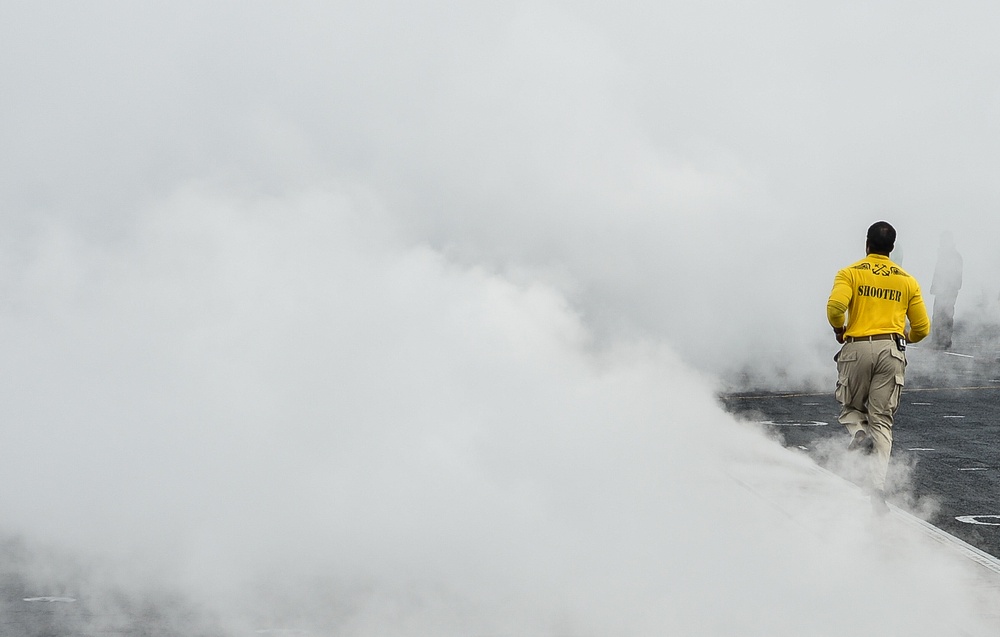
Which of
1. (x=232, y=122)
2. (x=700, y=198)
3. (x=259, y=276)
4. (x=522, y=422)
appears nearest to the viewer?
(x=522, y=422)

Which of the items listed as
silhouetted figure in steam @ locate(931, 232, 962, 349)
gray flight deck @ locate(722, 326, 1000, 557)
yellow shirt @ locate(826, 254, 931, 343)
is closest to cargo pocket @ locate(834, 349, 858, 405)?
yellow shirt @ locate(826, 254, 931, 343)

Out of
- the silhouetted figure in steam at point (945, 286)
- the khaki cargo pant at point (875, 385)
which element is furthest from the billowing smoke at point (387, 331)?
the silhouetted figure in steam at point (945, 286)

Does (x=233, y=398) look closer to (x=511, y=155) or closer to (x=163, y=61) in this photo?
(x=163, y=61)

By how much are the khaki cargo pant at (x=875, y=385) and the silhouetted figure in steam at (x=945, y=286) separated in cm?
924

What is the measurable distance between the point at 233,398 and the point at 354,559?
94 centimetres

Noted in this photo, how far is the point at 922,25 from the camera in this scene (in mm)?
14227

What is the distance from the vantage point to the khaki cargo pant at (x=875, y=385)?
20.8ft

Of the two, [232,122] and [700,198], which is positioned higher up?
[700,198]

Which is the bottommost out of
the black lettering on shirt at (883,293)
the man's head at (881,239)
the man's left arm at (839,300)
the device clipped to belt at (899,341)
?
the device clipped to belt at (899,341)

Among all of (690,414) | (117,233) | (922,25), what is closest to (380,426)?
(117,233)

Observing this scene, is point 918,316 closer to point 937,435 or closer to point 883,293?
point 883,293

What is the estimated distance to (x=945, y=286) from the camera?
15.6m

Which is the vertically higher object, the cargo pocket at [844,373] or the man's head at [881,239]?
the man's head at [881,239]

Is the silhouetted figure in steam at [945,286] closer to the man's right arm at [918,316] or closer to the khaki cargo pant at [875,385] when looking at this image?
the man's right arm at [918,316]
